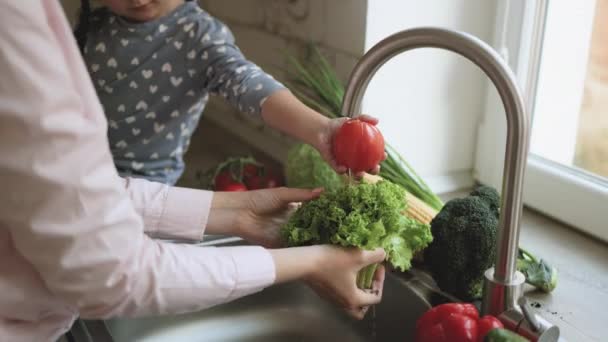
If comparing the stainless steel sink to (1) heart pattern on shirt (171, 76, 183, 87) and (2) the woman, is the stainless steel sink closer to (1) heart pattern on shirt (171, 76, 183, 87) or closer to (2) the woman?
(2) the woman

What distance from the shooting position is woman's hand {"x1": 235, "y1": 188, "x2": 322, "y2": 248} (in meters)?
0.95

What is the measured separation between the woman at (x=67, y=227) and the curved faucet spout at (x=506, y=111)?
25cm

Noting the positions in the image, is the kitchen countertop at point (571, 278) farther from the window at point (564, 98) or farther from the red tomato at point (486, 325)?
the red tomato at point (486, 325)

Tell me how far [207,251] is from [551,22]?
2.82 ft

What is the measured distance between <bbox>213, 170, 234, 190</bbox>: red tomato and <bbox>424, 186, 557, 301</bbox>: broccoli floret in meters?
0.53

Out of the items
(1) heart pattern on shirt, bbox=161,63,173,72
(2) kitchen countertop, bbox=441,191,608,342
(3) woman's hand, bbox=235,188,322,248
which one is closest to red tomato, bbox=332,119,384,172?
(3) woman's hand, bbox=235,188,322,248

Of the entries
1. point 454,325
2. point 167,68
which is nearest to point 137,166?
point 167,68

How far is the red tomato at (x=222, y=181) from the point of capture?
1.36 meters

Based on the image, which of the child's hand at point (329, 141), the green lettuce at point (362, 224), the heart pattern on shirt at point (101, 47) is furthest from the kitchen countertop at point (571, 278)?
the heart pattern on shirt at point (101, 47)

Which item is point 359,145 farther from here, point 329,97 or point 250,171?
point 250,171

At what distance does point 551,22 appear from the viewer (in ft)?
3.98

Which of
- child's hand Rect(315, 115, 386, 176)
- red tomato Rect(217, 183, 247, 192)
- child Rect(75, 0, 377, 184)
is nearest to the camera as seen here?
child's hand Rect(315, 115, 386, 176)

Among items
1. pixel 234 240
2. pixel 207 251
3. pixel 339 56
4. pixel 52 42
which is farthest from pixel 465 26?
pixel 52 42

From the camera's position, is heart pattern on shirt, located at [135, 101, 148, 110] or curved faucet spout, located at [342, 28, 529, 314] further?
heart pattern on shirt, located at [135, 101, 148, 110]
